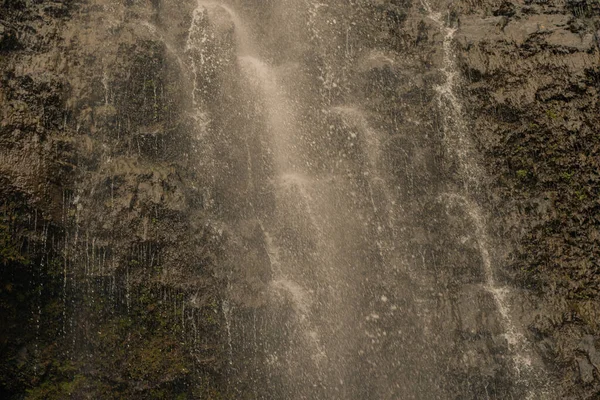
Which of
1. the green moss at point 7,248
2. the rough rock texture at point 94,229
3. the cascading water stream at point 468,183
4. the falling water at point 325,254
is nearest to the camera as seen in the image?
the green moss at point 7,248

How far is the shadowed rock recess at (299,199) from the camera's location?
22.8 ft

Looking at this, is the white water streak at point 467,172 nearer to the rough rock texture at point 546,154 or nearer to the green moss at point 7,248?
the rough rock texture at point 546,154

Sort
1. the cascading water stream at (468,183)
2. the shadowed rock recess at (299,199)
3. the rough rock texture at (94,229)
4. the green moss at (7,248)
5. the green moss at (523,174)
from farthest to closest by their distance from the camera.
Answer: the green moss at (523,174) < the cascading water stream at (468,183) < the shadowed rock recess at (299,199) < the rough rock texture at (94,229) < the green moss at (7,248)

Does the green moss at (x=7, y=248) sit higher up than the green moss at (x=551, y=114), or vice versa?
the green moss at (x=551, y=114)

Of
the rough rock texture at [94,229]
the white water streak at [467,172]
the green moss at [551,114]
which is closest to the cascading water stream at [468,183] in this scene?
the white water streak at [467,172]

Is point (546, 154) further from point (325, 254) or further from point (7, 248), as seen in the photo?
point (7, 248)

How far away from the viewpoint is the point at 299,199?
25.2 feet

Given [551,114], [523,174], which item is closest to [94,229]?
[523,174]

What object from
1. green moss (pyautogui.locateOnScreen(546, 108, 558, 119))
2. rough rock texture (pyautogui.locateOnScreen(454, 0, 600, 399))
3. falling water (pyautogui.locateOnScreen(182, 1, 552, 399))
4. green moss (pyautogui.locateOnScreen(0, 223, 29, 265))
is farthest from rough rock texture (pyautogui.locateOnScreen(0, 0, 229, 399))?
green moss (pyautogui.locateOnScreen(546, 108, 558, 119))

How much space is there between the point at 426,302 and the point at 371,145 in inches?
76.6

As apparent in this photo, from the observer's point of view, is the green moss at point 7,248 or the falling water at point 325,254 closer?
the green moss at point 7,248

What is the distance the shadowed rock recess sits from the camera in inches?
274

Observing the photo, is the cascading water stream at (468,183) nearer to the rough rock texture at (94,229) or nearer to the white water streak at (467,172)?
the white water streak at (467,172)

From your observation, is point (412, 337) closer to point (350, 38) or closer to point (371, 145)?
point (371, 145)
